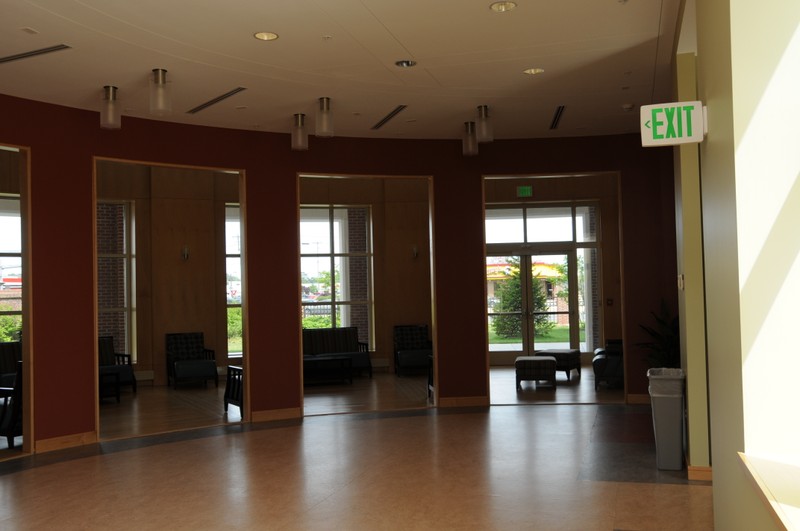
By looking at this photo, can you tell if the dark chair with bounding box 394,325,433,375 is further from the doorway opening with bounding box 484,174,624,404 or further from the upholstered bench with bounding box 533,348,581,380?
the upholstered bench with bounding box 533,348,581,380

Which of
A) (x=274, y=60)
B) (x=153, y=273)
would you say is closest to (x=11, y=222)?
(x=153, y=273)

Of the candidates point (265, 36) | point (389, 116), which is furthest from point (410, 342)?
point (265, 36)

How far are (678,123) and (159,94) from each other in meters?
4.65

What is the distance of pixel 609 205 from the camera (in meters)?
15.1

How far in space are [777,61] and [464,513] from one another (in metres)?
3.61

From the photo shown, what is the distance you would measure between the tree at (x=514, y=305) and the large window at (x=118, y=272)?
6843 millimetres

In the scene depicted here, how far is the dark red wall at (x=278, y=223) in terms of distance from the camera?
26.1ft

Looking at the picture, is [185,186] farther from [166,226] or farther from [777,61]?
[777,61]

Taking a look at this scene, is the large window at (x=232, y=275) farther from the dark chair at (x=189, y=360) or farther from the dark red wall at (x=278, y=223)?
the dark red wall at (x=278, y=223)

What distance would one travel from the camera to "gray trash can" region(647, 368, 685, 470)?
6.32m

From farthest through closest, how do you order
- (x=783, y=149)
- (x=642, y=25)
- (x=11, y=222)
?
1. (x=11, y=222)
2. (x=642, y=25)
3. (x=783, y=149)

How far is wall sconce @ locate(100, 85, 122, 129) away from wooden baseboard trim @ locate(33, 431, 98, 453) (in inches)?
126

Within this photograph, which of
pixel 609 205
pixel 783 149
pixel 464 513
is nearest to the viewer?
pixel 783 149

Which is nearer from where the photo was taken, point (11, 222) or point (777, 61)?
point (777, 61)
